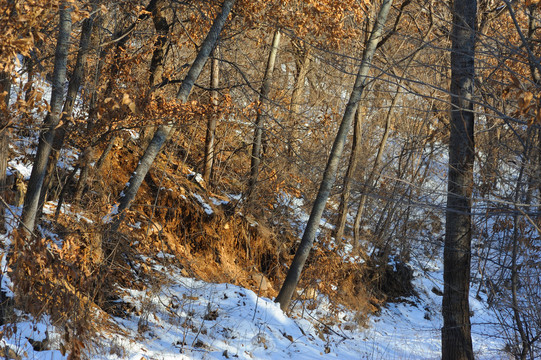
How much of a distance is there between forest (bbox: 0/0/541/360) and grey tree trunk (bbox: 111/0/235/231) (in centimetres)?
3

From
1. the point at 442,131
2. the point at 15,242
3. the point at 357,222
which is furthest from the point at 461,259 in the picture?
the point at 442,131

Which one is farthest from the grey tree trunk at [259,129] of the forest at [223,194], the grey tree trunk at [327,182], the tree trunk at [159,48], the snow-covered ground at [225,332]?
the snow-covered ground at [225,332]

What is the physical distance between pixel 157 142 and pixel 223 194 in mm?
5230

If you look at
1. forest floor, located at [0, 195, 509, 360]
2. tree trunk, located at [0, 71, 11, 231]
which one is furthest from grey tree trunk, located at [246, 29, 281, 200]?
tree trunk, located at [0, 71, 11, 231]

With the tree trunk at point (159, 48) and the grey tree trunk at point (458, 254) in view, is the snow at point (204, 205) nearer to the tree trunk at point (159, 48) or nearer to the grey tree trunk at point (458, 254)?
the tree trunk at point (159, 48)

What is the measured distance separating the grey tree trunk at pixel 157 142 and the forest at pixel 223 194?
0.03 meters

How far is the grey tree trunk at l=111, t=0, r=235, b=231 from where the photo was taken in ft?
24.6

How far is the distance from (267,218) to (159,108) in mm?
6252

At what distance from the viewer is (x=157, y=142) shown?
304 inches

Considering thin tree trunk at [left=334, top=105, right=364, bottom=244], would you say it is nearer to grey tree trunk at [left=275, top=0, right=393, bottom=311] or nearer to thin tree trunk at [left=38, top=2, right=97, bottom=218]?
grey tree trunk at [left=275, top=0, right=393, bottom=311]

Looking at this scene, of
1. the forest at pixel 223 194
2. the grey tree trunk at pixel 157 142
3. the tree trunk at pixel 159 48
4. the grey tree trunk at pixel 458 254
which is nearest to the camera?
the forest at pixel 223 194

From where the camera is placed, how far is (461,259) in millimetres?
7211

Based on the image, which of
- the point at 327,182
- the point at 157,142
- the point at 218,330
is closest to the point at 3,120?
the point at 157,142

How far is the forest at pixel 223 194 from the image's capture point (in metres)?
5.09
